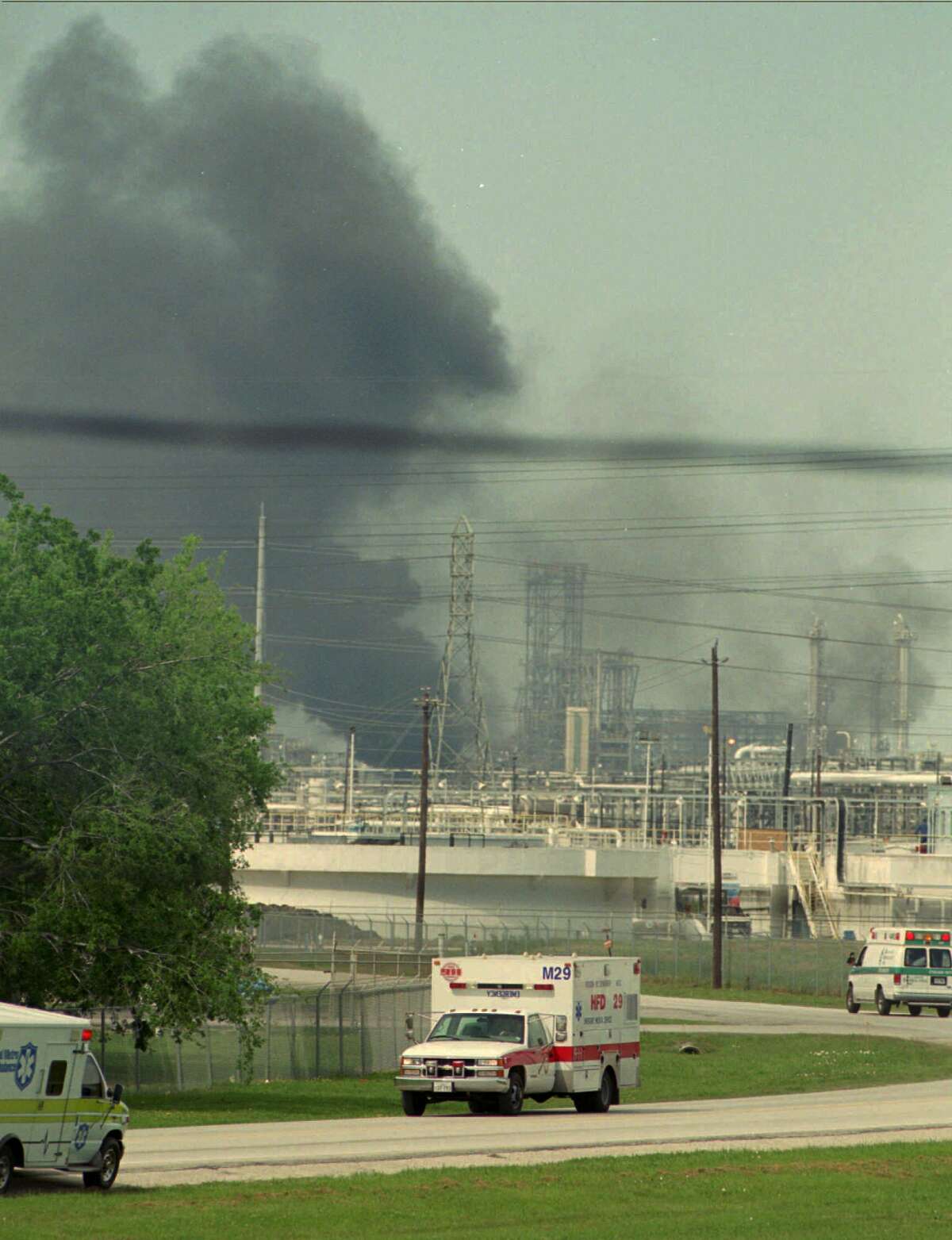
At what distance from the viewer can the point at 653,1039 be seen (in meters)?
51.8

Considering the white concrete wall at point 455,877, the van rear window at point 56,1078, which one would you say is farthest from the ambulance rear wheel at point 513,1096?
the white concrete wall at point 455,877

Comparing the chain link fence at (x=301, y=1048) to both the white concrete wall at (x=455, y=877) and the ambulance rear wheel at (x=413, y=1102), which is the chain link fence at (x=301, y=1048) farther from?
the white concrete wall at (x=455, y=877)

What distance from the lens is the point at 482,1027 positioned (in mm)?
32688

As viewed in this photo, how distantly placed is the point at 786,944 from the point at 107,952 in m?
53.8

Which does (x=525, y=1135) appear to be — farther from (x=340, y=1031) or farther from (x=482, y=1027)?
(x=340, y=1031)

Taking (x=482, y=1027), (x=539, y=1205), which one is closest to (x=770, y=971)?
(x=482, y=1027)

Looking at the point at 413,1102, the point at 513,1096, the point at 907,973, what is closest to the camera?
the point at 513,1096

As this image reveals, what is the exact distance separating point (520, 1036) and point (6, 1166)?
48.1ft

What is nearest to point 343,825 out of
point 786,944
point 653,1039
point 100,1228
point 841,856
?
point 841,856

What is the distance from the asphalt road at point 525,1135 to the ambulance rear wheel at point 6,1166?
1.69 m

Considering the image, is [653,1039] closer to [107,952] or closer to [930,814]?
[107,952]

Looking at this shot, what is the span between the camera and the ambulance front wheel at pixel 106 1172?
20047 mm

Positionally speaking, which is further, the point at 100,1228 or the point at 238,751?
the point at 238,751

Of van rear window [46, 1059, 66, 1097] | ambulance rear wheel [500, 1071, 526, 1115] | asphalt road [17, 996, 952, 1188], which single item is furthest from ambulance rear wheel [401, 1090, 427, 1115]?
van rear window [46, 1059, 66, 1097]
